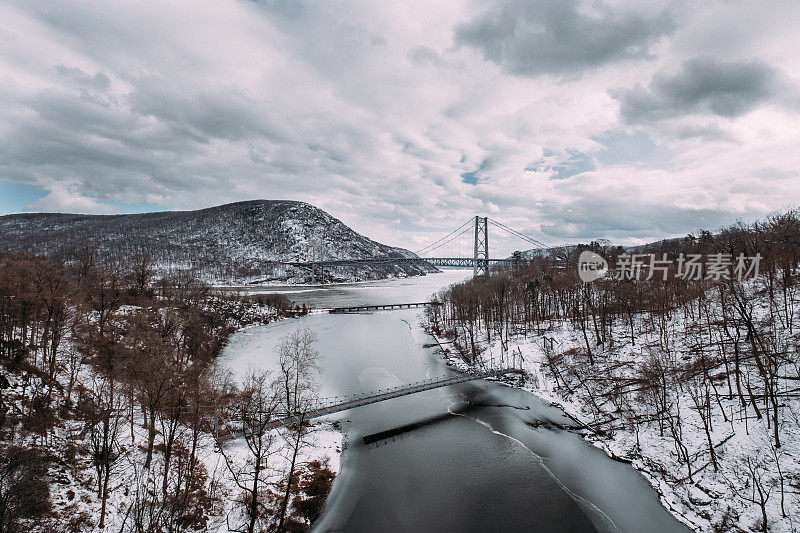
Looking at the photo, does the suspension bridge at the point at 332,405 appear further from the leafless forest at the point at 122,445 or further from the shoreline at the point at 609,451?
the shoreline at the point at 609,451

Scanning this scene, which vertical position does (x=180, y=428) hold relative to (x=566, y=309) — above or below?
below

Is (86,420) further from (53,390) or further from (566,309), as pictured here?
(566,309)

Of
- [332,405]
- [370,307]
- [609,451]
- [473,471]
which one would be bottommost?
[473,471]

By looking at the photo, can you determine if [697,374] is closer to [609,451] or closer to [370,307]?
[609,451]

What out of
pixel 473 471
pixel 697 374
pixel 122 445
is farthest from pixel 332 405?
pixel 697 374

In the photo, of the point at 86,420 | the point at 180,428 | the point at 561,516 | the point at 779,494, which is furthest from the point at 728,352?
the point at 86,420

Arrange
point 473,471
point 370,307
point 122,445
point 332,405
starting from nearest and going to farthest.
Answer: point 122,445, point 473,471, point 332,405, point 370,307

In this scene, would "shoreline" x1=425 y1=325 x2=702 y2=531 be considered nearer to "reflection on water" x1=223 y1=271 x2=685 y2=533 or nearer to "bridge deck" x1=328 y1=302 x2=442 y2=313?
"reflection on water" x1=223 y1=271 x2=685 y2=533

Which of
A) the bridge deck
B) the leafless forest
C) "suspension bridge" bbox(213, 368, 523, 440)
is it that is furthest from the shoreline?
the bridge deck
